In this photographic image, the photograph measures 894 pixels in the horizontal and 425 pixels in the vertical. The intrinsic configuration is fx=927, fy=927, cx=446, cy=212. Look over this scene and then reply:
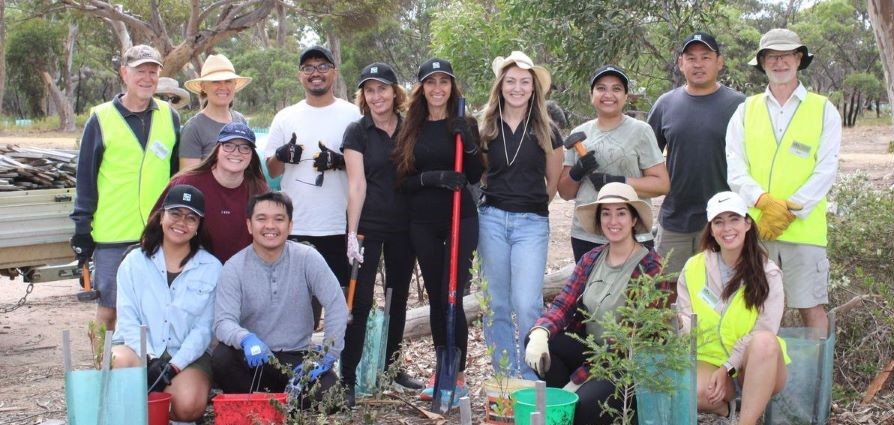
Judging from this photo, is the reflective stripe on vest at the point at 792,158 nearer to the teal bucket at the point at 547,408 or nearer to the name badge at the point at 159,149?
the teal bucket at the point at 547,408

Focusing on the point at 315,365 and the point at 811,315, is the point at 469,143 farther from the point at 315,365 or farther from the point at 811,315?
the point at 811,315

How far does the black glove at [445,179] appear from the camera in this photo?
5.17 meters

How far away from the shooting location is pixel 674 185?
221 inches

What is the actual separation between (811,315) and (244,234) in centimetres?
322

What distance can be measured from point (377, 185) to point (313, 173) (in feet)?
1.36

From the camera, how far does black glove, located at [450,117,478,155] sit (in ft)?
17.1

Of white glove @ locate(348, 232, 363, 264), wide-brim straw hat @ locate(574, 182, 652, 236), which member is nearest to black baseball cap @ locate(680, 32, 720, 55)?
wide-brim straw hat @ locate(574, 182, 652, 236)

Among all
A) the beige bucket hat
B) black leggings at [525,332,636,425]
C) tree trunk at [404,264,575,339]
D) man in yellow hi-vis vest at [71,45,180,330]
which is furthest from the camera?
tree trunk at [404,264,575,339]

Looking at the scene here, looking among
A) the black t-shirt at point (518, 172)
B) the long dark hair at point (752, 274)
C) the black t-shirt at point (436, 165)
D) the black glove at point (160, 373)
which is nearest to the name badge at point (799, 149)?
the long dark hair at point (752, 274)

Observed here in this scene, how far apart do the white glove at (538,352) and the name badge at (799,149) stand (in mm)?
1765

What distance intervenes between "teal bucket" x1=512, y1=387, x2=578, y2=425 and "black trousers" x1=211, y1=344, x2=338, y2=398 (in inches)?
47.9

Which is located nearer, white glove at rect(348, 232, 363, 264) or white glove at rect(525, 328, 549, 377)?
white glove at rect(525, 328, 549, 377)

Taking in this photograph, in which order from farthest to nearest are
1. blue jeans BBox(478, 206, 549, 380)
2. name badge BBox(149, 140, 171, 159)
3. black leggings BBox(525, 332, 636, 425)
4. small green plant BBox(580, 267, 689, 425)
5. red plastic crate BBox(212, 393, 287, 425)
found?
name badge BBox(149, 140, 171, 159) → blue jeans BBox(478, 206, 549, 380) → red plastic crate BBox(212, 393, 287, 425) → black leggings BBox(525, 332, 636, 425) → small green plant BBox(580, 267, 689, 425)

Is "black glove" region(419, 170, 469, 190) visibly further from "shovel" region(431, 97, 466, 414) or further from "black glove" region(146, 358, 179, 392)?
"black glove" region(146, 358, 179, 392)
